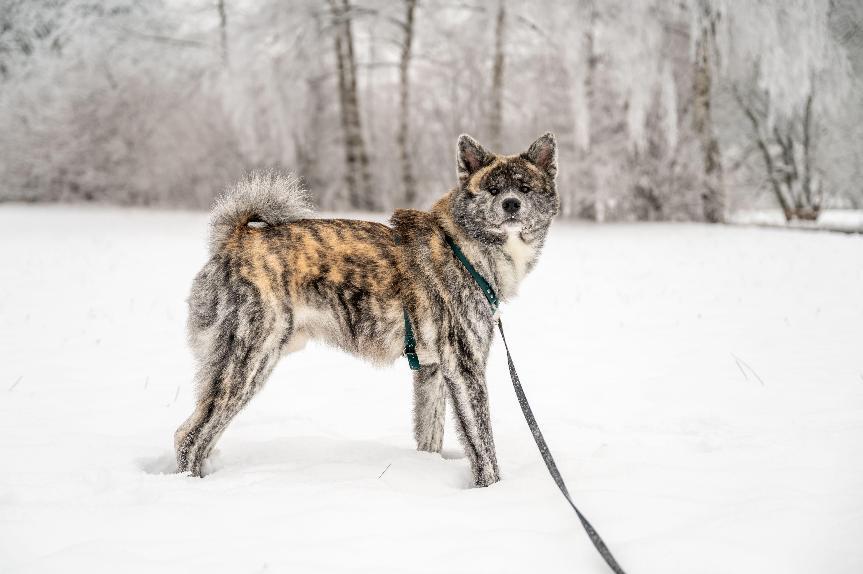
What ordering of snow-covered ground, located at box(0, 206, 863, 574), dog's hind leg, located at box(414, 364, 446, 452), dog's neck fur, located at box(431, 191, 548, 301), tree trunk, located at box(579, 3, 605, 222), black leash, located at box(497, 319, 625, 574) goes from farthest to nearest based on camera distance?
tree trunk, located at box(579, 3, 605, 222) → dog's hind leg, located at box(414, 364, 446, 452) → dog's neck fur, located at box(431, 191, 548, 301) → snow-covered ground, located at box(0, 206, 863, 574) → black leash, located at box(497, 319, 625, 574)

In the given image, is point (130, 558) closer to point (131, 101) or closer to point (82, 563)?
point (82, 563)

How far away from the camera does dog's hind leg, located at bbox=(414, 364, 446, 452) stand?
3170mm

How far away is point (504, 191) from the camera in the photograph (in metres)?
2.78

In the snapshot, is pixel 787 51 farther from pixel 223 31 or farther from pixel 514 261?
pixel 223 31

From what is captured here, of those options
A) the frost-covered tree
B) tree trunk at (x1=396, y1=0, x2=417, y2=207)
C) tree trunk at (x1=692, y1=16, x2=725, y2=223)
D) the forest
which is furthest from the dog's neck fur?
tree trunk at (x1=396, y1=0, x2=417, y2=207)

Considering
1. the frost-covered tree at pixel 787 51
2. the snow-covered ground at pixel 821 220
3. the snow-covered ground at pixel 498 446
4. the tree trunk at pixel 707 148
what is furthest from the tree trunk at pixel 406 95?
the snow-covered ground at pixel 498 446

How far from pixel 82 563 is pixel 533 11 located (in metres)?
13.6

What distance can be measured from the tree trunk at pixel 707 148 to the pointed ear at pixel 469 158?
470 inches

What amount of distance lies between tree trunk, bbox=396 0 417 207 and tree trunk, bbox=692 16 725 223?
735 centimetres

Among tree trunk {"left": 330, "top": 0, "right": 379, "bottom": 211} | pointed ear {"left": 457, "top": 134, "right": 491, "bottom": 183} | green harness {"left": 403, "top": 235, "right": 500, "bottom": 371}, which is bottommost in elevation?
green harness {"left": 403, "top": 235, "right": 500, "bottom": 371}

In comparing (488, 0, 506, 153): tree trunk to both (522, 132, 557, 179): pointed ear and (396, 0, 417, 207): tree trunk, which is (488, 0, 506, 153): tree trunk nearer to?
(396, 0, 417, 207): tree trunk

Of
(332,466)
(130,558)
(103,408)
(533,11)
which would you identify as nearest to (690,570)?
(332,466)

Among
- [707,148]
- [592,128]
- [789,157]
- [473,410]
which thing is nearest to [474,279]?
[473,410]

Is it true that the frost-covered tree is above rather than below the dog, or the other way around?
above
